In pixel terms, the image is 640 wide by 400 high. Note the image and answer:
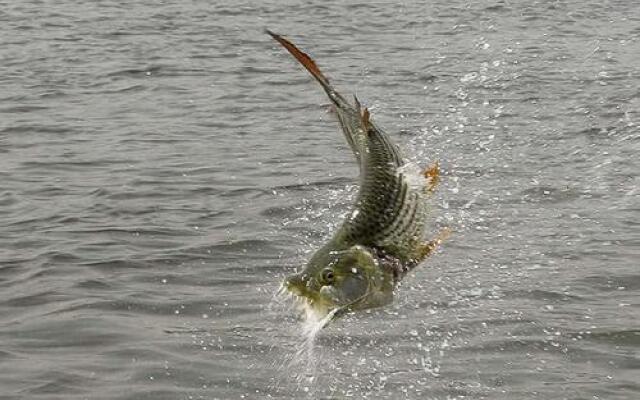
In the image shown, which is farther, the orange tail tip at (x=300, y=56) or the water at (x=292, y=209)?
the water at (x=292, y=209)

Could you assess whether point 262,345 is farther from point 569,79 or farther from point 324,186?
point 569,79

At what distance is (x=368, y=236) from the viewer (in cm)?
497

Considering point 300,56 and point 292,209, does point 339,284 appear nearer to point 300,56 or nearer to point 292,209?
point 300,56

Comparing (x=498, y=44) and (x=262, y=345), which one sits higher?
(x=262, y=345)

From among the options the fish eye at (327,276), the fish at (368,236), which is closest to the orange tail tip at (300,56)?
the fish at (368,236)

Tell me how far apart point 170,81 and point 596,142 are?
6.22 m

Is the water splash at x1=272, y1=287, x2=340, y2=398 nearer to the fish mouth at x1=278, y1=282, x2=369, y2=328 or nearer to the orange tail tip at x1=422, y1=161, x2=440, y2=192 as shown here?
the orange tail tip at x1=422, y1=161, x2=440, y2=192

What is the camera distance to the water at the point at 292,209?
7504mm

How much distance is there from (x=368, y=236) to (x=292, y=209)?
5903mm

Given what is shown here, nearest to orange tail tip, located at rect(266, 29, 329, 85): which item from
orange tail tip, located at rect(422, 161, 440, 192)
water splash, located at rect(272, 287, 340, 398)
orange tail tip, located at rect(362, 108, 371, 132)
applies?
orange tail tip, located at rect(362, 108, 371, 132)

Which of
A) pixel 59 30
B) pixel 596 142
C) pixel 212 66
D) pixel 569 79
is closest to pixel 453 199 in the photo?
pixel 596 142

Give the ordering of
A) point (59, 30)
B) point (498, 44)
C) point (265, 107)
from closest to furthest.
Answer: point (265, 107) → point (498, 44) → point (59, 30)

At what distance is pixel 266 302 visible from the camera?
855 centimetres

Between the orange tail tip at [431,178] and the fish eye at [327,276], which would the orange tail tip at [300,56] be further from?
the fish eye at [327,276]
